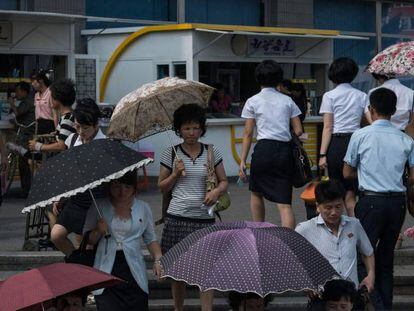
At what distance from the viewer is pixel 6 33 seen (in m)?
15.5

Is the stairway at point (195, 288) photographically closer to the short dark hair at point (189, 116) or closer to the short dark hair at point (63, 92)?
the short dark hair at point (63, 92)

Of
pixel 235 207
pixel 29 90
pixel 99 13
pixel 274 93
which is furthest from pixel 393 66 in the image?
pixel 99 13

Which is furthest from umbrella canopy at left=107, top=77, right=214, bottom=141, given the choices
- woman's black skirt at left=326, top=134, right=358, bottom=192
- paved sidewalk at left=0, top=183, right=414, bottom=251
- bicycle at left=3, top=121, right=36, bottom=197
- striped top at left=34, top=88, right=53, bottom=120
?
bicycle at left=3, top=121, right=36, bottom=197

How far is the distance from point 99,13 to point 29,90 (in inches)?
203

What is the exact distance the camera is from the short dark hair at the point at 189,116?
742cm

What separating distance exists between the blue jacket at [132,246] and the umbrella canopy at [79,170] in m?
0.36

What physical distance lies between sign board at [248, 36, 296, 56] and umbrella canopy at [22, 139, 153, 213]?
11662mm

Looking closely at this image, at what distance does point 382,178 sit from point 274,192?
1.55m

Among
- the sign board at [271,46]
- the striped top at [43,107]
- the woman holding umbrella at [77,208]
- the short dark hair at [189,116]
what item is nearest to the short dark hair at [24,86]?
the striped top at [43,107]

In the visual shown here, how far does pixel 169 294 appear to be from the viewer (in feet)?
29.0

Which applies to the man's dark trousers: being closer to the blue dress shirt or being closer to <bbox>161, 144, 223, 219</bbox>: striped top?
the blue dress shirt

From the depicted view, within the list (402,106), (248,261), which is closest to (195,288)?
(402,106)

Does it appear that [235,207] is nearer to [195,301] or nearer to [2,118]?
[2,118]

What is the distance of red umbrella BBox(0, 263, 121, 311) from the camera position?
5.08 m
